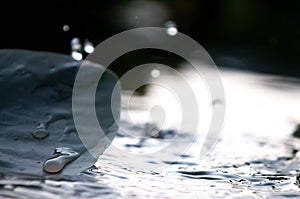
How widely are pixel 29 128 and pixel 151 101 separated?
997mm

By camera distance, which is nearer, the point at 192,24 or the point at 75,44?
the point at 75,44

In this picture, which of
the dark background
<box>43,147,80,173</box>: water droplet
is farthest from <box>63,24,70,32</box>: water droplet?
<box>43,147,80,173</box>: water droplet

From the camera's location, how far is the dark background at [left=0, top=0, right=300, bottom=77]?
3.45 meters

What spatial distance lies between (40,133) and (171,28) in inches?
108

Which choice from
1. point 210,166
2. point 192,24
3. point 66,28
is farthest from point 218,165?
point 192,24

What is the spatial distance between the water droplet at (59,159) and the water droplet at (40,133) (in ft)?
0.29

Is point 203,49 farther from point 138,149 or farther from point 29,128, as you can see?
point 29,128

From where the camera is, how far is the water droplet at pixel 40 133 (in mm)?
1526

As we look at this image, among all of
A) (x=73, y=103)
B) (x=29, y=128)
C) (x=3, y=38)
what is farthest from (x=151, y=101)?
(x=3, y=38)

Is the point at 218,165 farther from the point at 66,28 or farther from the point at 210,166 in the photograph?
the point at 66,28

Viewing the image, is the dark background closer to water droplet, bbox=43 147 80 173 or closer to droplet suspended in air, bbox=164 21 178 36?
droplet suspended in air, bbox=164 21 178 36

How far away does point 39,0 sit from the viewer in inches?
154

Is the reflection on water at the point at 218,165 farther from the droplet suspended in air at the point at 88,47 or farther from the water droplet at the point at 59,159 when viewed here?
the droplet suspended in air at the point at 88,47

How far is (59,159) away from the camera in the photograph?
1.39 m
